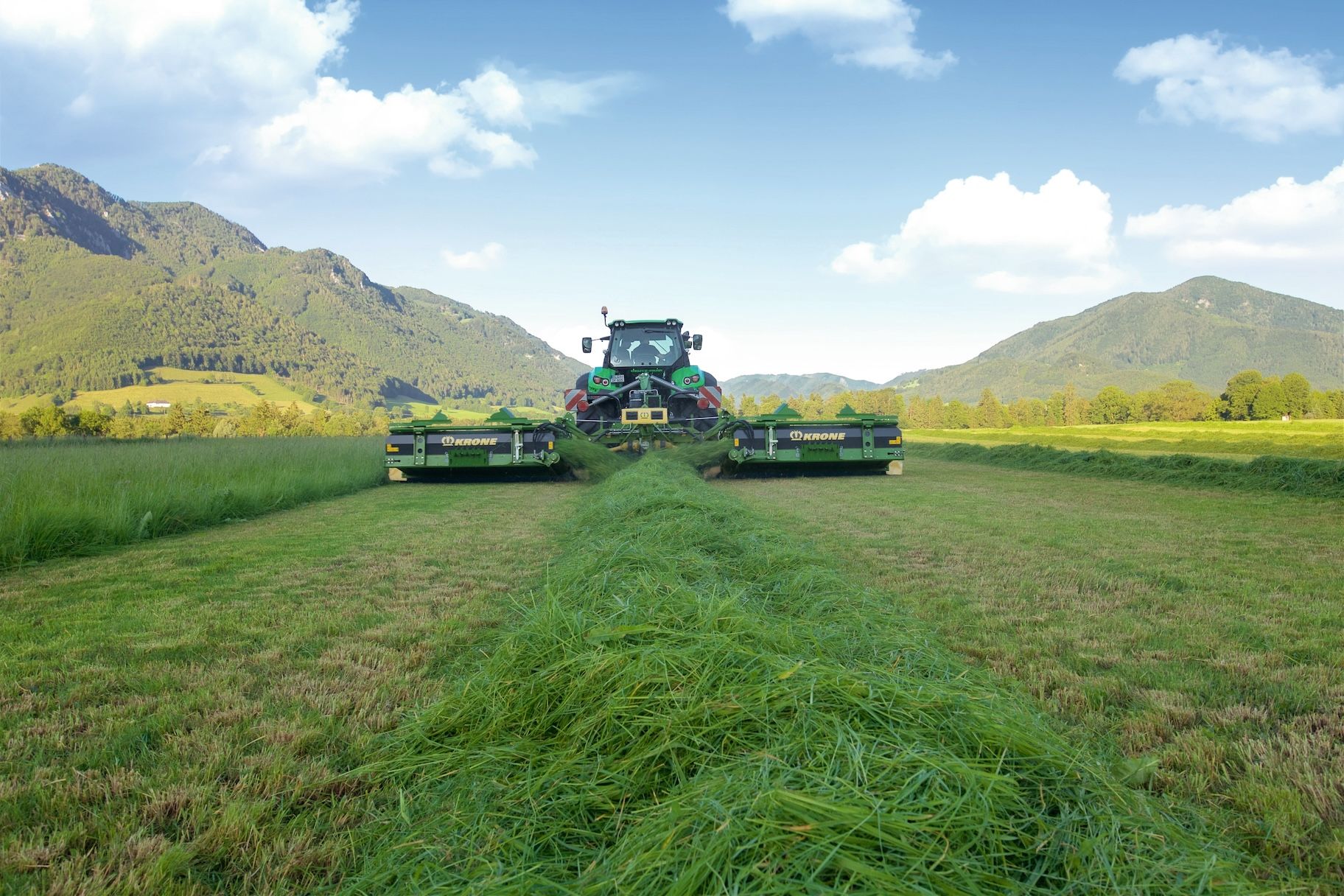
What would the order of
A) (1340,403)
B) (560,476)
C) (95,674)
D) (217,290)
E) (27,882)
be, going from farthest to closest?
(217,290) < (1340,403) < (560,476) < (95,674) < (27,882)

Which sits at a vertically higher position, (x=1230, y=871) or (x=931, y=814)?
(x=931, y=814)

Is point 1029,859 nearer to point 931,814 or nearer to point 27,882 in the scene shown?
point 931,814

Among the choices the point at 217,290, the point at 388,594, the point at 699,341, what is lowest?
the point at 388,594

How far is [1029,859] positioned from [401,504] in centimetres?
823

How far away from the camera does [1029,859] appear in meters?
1.30

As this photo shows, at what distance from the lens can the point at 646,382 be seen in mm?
12680

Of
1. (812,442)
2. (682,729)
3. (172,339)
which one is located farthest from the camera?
(172,339)

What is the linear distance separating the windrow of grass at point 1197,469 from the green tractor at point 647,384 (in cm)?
644

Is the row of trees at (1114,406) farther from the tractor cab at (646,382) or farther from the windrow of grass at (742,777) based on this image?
the windrow of grass at (742,777)

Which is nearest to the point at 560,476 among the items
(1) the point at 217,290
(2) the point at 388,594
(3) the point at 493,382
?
(2) the point at 388,594

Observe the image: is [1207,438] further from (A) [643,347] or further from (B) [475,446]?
(B) [475,446]

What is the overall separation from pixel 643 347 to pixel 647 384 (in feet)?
5.33

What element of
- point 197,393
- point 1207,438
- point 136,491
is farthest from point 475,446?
point 197,393

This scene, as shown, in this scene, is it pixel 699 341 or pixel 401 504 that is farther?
pixel 699 341
